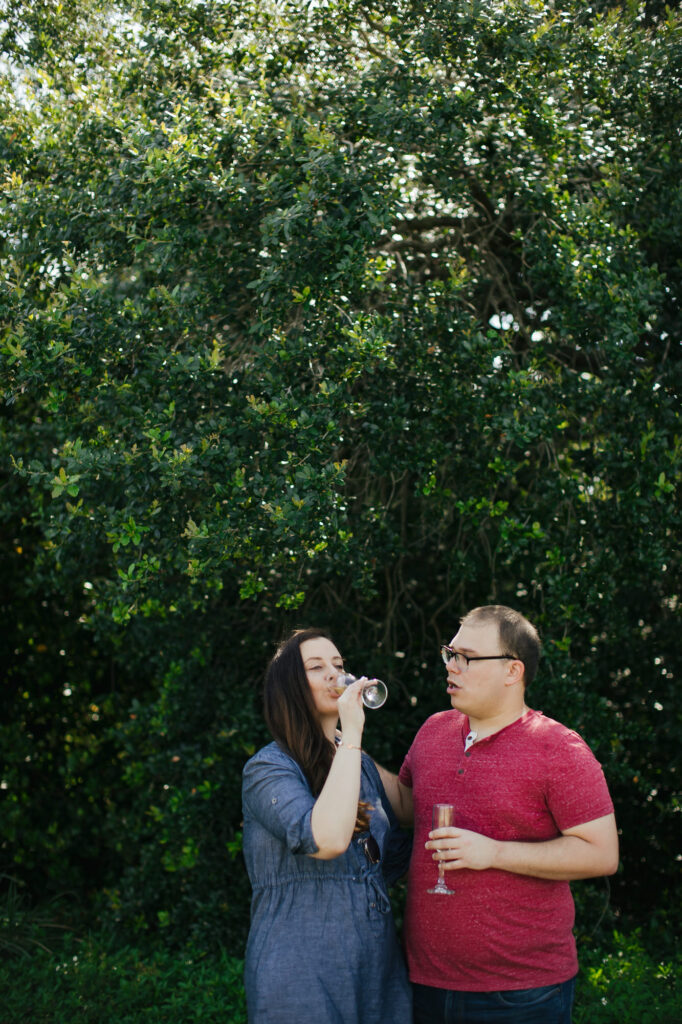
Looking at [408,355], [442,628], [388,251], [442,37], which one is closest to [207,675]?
[442,628]

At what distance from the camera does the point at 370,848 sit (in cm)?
259

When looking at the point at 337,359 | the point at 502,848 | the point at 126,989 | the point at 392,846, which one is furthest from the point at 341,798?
the point at 126,989

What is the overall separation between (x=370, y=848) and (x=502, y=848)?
38cm

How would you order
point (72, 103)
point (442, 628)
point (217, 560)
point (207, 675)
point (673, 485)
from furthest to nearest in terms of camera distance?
point (442, 628), point (207, 675), point (72, 103), point (673, 485), point (217, 560)

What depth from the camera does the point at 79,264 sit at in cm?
418

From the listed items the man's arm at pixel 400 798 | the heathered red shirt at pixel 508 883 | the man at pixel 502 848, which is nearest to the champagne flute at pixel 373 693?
the man at pixel 502 848

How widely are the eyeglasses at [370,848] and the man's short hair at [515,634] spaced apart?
61 cm

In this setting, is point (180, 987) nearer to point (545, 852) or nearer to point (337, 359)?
point (545, 852)

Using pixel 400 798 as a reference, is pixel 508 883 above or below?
below

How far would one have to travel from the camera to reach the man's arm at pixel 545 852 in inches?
93.7

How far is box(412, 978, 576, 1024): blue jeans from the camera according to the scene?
2.42 meters

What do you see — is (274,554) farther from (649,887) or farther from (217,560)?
(649,887)

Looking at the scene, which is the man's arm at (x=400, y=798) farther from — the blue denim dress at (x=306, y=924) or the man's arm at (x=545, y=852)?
the man's arm at (x=545, y=852)

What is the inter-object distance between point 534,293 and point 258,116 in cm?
168
